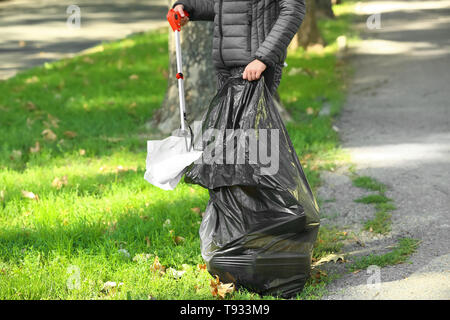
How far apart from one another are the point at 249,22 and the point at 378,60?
24.8 ft

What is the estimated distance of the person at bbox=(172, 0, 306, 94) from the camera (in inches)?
133

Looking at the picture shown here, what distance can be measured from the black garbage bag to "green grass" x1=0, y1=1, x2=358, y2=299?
166mm

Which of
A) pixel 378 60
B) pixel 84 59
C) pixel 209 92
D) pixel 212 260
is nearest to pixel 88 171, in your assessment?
pixel 209 92

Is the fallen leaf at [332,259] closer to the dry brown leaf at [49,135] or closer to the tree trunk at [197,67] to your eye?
the tree trunk at [197,67]

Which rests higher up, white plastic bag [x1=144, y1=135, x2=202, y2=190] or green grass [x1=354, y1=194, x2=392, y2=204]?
white plastic bag [x1=144, y1=135, x2=202, y2=190]

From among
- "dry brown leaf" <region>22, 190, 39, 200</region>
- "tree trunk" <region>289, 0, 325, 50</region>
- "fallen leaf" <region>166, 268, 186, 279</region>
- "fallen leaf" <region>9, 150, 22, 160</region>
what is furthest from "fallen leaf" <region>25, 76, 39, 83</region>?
"fallen leaf" <region>166, 268, 186, 279</region>

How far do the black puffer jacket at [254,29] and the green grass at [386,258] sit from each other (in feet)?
4.24

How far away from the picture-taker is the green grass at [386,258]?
12.5 ft

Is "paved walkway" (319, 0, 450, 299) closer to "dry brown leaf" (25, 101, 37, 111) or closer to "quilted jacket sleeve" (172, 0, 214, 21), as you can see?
"quilted jacket sleeve" (172, 0, 214, 21)

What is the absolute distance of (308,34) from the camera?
1127 cm

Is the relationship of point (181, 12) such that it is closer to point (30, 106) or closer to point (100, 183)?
point (100, 183)

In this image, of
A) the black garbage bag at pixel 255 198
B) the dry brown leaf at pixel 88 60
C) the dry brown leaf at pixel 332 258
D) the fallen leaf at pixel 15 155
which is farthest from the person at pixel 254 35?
the dry brown leaf at pixel 88 60

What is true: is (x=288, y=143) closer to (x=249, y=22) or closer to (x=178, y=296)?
(x=249, y=22)

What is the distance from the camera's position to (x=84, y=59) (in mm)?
10133
